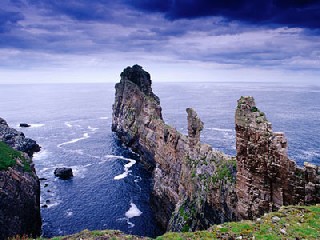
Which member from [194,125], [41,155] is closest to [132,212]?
[194,125]

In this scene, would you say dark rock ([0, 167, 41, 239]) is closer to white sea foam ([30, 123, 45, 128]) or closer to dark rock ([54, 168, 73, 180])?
dark rock ([54, 168, 73, 180])

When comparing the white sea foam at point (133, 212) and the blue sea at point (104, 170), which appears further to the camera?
the white sea foam at point (133, 212)

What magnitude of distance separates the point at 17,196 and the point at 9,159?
996 cm

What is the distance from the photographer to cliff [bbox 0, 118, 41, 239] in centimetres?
5731

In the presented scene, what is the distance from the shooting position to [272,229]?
784 inches

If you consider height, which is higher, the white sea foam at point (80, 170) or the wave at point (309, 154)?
the wave at point (309, 154)

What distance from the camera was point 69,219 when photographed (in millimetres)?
73000

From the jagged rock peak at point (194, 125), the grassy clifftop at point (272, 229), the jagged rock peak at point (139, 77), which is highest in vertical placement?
the jagged rock peak at point (139, 77)

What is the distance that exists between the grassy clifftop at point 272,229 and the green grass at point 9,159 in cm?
4875

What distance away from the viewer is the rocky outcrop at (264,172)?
82.2 feet

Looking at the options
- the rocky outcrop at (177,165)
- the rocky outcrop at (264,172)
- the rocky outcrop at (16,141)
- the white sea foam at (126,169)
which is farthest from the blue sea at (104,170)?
the rocky outcrop at (264,172)

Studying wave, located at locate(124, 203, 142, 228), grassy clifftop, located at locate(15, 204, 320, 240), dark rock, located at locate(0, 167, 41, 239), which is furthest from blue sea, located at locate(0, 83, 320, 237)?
grassy clifftop, located at locate(15, 204, 320, 240)

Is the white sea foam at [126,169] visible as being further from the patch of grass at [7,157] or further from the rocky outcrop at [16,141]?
the rocky outcrop at [16,141]

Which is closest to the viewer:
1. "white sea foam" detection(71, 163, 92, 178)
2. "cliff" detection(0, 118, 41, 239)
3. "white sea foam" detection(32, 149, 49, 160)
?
"cliff" detection(0, 118, 41, 239)
